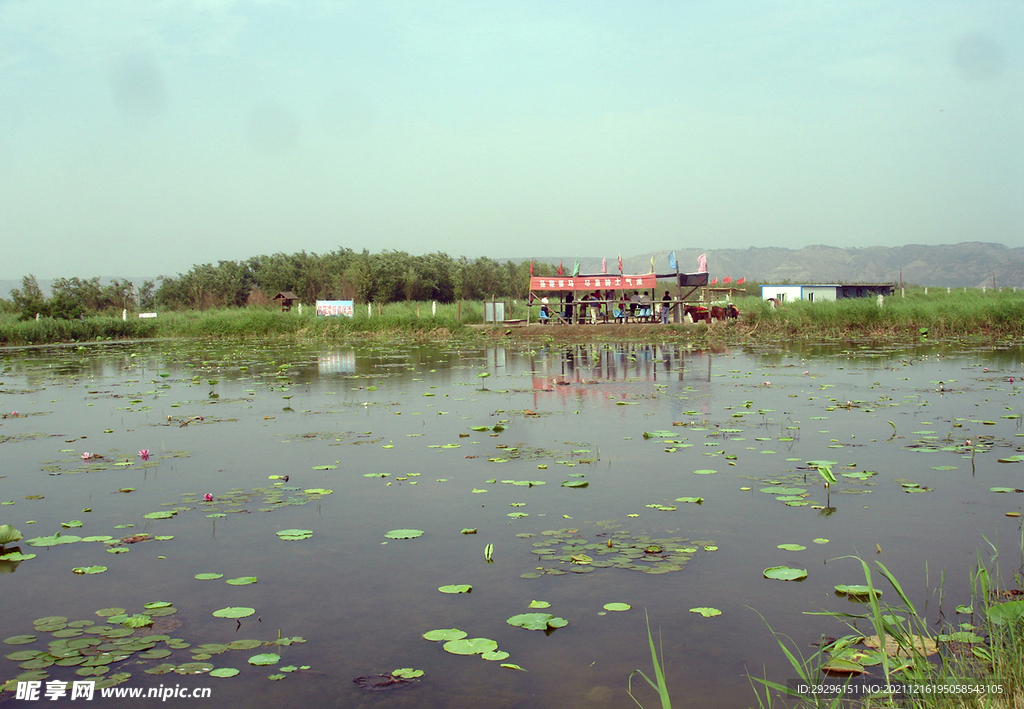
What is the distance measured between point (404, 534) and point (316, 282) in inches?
2387

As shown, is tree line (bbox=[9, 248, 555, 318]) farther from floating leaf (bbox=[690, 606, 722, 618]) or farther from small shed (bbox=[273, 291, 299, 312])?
floating leaf (bbox=[690, 606, 722, 618])

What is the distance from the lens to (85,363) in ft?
68.3

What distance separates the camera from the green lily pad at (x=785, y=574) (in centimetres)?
410

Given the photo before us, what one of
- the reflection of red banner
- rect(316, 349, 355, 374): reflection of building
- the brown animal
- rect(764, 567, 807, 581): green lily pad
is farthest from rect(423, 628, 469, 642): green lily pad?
the brown animal

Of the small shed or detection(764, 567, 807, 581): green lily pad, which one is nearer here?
detection(764, 567, 807, 581): green lily pad

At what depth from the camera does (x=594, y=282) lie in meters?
28.5

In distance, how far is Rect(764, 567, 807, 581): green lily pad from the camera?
4.10m

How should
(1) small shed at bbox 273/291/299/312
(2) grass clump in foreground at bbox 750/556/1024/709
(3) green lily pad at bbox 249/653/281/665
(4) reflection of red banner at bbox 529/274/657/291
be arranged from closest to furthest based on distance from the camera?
(2) grass clump in foreground at bbox 750/556/1024/709
(3) green lily pad at bbox 249/653/281/665
(4) reflection of red banner at bbox 529/274/657/291
(1) small shed at bbox 273/291/299/312

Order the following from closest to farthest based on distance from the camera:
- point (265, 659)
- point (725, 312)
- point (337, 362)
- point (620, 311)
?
point (265, 659) < point (337, 362) < point (620, 311) < point (725, 312)

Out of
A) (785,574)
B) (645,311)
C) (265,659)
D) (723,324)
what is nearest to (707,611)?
(785,574)

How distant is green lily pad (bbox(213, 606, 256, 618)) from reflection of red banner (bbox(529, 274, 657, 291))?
24.5 meters

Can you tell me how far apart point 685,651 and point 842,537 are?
1.88m

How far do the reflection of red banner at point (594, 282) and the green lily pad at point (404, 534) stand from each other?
23.2 m

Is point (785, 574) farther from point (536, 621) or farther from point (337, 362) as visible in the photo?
point (337, 362)
